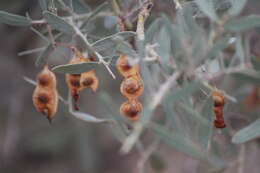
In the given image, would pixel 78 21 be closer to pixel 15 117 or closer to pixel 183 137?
pixel 183 137

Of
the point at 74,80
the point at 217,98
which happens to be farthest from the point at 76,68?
the point at 217,98

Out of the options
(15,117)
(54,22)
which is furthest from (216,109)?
(15,117)

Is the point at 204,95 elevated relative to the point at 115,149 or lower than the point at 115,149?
elevated

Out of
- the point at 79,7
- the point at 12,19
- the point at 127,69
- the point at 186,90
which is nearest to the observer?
the point at 186,90

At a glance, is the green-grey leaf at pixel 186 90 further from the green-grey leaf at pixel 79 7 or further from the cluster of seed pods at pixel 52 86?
the green-grey leaf at pixel 79 7

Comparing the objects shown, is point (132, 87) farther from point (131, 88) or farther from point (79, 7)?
point (79, 7)

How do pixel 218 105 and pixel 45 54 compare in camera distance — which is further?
pixel 45 54

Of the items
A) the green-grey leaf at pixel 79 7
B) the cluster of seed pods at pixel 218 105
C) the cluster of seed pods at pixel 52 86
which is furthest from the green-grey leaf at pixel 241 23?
the green-grey leaf at pixel 79 7
